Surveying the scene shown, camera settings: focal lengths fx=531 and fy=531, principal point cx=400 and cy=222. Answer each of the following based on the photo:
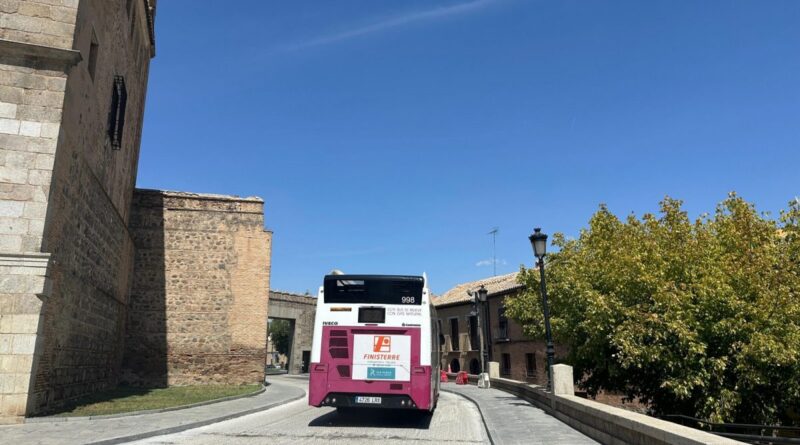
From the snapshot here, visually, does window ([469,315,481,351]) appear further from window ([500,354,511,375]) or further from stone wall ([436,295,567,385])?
window ([500,354,511,375])

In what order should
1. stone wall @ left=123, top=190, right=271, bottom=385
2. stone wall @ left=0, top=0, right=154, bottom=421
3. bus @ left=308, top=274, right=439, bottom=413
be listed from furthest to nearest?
Answer: stone wall @ left=123, top=190, right=271, bottom=385
bus @ left=308, top=274, right=439, bottom=413
stone wall @ left=0, top=0, right=154, bottom=421

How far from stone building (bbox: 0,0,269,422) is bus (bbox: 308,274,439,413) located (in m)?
5.47

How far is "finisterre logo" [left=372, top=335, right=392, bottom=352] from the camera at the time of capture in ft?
34.6

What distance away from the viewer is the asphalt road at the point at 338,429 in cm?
891

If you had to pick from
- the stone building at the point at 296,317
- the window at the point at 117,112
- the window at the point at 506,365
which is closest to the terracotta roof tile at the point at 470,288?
the window at the point at 506,365

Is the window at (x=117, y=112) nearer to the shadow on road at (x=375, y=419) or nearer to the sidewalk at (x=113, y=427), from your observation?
the sidewalk at (x=113, y=427)

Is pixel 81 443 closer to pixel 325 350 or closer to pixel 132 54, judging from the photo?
pixel 325 350

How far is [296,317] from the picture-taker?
41469 millimetres

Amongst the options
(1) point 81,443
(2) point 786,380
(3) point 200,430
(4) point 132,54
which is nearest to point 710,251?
(2) point 786,380

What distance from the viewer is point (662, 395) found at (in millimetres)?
18328

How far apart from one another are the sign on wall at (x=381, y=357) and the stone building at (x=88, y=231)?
6.17 m

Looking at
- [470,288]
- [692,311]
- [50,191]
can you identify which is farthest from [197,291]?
[470,288]

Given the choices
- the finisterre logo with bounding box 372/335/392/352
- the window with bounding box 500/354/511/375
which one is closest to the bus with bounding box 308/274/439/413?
the finisterre logo with bounding box 372/335/392/352

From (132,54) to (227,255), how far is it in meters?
8.82
